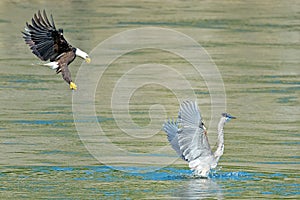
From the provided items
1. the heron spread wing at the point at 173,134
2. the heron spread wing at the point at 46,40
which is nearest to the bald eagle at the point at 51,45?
the heron spread wing at the point at 46,40

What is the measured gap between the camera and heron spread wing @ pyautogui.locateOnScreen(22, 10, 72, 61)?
12.0 meters

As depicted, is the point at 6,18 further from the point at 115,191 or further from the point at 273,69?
the point at 115,191

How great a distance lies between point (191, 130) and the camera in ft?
38.3

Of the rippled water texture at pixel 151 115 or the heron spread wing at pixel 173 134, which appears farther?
the heron spread wing at pixel 173 134

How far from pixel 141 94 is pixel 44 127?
334cm

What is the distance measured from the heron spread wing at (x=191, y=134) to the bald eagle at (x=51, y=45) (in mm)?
1422

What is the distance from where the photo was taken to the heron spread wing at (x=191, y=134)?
37.7ft

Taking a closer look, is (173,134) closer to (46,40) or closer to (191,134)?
(191,134)

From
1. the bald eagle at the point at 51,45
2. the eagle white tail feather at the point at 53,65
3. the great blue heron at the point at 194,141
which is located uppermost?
the bald eagle at the point at 51,45

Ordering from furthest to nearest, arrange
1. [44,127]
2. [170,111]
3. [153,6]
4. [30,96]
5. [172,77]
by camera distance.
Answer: [153,6] → [172,77] → [30,96] → [170,111] → [44,127]

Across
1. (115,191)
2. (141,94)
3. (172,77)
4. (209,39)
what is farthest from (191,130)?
(209,39)

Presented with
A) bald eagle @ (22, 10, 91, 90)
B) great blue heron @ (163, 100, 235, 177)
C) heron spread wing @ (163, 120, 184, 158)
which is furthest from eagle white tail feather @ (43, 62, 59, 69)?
heron spread wing @ (163, 120, 184, 158)

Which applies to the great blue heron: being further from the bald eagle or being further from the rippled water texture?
the bald eagle

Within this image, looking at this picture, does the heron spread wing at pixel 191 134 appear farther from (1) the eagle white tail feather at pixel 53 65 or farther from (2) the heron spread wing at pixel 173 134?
(1) the eagle white tail feather at pixel 53 65
